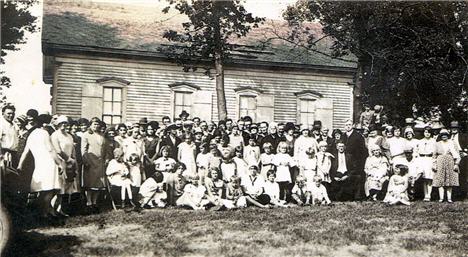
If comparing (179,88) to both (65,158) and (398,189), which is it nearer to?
(65,158)

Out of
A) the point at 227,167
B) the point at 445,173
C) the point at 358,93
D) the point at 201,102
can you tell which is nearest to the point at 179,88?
the point at 201,102

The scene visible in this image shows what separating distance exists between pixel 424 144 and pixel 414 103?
3208 millimetres

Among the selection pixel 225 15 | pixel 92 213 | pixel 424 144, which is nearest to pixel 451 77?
pixel 424 144

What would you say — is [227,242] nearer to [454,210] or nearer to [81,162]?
[81,162]

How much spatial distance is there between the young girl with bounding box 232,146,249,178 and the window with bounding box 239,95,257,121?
4.01 m

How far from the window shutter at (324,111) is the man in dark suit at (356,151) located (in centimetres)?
385

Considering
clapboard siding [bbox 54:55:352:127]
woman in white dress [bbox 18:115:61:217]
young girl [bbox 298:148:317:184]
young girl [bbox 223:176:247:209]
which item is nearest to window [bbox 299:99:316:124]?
clapboard siding [bbox 54:55:352:127]

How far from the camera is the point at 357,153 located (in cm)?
714

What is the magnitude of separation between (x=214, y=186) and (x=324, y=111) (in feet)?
18.6

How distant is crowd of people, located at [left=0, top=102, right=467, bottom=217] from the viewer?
525cm

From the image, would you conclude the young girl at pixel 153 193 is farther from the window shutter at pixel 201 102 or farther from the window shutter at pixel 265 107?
the window shutter at pixel 265 107

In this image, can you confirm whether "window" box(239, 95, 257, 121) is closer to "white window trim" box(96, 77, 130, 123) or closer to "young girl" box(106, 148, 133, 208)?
"white window trim" box(96, 77, 130, 123)

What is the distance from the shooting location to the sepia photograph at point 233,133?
4816 mm

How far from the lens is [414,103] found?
10.0m
